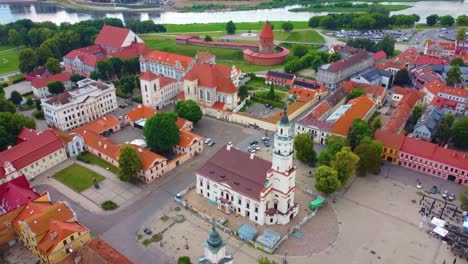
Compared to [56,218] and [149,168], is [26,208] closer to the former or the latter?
[56,218]

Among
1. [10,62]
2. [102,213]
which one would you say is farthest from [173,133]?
[10,62]

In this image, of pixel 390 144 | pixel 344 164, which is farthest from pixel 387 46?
pixel 344 164

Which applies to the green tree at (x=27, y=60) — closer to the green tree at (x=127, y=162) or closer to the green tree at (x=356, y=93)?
the green tree at (x=127, y=162)

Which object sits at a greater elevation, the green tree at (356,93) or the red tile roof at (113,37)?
the red tile roof at (113,37)

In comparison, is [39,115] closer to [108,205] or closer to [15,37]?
[108,205]

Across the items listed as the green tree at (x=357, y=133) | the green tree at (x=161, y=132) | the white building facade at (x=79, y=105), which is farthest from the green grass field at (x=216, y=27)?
the green tree at (x=357, y=133)
